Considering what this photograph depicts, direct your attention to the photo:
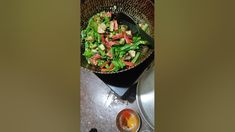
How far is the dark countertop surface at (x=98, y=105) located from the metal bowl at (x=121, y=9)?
7 cm

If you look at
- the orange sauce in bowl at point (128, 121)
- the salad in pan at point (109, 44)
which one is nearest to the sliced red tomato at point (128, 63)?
the salad in pan at point (109, 44)

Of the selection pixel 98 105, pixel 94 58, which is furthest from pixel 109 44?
pixel 98 105

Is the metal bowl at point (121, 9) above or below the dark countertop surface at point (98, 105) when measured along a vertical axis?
above

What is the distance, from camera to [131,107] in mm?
1656

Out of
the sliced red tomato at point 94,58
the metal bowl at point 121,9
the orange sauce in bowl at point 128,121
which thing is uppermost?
the metal bowl at point 121,9

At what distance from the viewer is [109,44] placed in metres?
1.68

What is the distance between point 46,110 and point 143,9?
80 cm

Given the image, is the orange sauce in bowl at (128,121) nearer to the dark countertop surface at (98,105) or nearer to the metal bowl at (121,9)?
the dark countertop surface at (98,105)

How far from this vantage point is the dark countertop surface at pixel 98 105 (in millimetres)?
1652

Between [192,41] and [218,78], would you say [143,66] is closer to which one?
[192,41]

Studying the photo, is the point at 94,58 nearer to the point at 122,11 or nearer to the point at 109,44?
the point at 109,44

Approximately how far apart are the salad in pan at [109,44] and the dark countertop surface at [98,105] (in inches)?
3.8

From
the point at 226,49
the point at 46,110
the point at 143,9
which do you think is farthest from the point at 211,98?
the point at 46,110

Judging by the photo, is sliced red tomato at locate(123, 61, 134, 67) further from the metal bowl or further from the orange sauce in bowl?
the orange sauce in bowl
